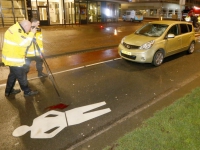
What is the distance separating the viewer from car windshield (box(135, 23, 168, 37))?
8015 mm

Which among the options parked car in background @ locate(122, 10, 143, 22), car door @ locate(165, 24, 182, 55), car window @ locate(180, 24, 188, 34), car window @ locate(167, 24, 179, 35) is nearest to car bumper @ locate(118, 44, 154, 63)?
car door @ locate(165, 24, 182, 55)

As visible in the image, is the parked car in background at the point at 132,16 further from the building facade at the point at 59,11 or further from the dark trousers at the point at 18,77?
the dark trousers at the point at 18,77

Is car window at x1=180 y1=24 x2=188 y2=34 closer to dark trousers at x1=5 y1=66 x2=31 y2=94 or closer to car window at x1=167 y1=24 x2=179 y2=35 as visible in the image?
car window at x1=167 y1=24 x2=179 y2=35

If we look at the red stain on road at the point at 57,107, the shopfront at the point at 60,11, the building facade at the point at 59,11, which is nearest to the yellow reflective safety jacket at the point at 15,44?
the red stain on road at the point at 57,107

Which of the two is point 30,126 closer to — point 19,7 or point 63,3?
point 19,7

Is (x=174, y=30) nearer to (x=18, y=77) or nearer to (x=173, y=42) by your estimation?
(x=173, y=42)

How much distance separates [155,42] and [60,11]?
18.8 metres

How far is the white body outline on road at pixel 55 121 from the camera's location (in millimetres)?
3653

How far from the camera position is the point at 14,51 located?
4383 millimetres

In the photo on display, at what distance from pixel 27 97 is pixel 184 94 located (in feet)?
14.6

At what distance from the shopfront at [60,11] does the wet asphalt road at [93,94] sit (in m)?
16.1

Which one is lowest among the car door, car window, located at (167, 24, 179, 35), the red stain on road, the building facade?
the red stain on road

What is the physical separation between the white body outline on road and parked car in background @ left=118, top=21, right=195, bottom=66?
3533 millimetres

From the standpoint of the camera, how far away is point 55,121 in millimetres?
4020
